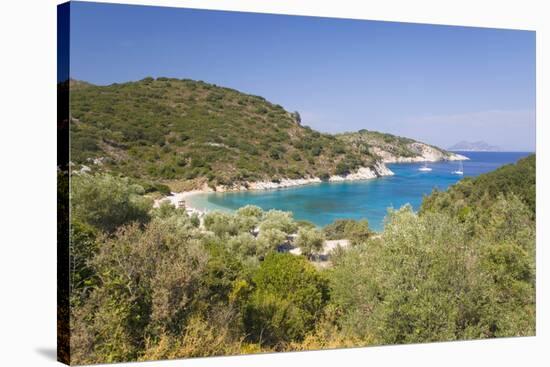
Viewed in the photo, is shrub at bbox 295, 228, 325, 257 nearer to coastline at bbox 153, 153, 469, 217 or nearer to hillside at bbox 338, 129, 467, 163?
coastline at bbox 153, 153, 469, 217

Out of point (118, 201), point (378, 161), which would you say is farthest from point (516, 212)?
point (118, 201)

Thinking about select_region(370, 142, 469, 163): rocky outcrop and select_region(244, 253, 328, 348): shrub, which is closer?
select_region(244, 253, 328, 348): shrub

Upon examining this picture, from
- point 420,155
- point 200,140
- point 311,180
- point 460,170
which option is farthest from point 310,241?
point 460,170

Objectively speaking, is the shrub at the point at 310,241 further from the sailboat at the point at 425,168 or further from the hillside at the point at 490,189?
the sailboat at the point at 425,168

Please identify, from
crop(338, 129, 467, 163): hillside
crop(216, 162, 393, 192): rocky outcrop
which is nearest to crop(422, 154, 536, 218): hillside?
crop(338, 129, 467, 163): hillside

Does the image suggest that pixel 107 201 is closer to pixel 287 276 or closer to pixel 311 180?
pixel 287 276

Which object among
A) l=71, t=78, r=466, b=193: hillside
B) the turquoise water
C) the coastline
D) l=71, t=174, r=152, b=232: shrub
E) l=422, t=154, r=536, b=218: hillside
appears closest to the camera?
l=71, t=174, r=152, b=232: shrub
